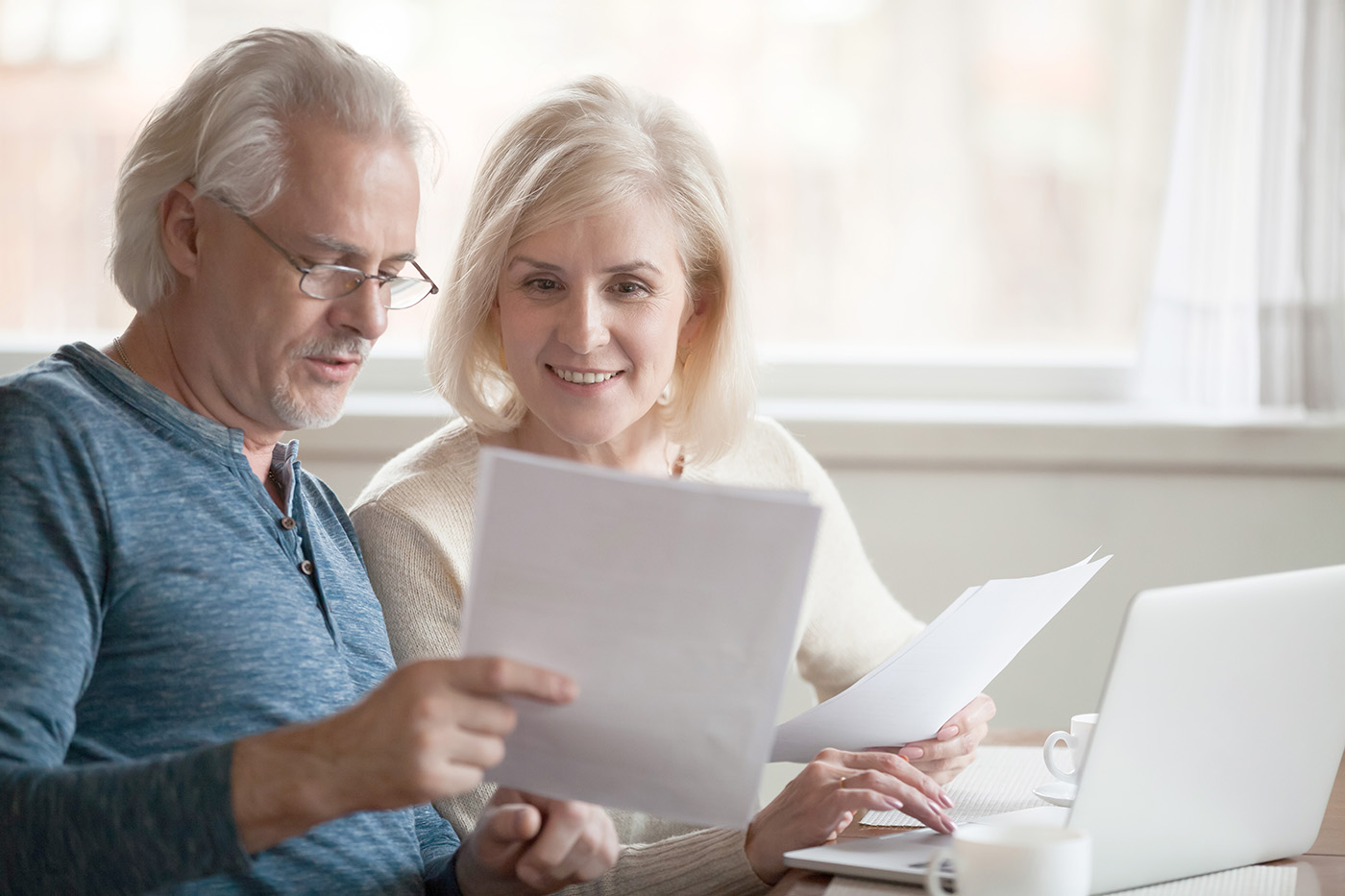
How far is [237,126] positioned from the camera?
42.9 inches

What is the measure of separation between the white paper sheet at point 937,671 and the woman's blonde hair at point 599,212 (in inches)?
21.7

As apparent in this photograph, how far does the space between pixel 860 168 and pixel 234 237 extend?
1648mm

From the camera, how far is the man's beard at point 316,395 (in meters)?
1.14

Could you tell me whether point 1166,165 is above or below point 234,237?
above

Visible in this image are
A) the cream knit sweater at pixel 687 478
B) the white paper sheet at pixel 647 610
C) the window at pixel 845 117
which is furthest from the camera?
the window at pixel 845 117

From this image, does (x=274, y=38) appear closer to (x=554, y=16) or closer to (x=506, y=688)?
(x=506, y=688)

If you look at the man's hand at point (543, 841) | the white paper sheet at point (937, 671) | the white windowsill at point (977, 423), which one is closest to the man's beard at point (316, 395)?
the man's hand at point (543, 841)

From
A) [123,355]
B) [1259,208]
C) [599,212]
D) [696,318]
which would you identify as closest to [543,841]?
[123,355]

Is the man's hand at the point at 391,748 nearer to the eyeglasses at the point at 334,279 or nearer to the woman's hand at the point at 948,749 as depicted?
the eyeglasses at the point at 334,279

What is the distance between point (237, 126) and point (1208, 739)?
950 mm

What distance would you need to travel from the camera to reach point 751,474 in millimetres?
1780

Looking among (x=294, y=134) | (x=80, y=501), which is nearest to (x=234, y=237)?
(x=294, y=134)

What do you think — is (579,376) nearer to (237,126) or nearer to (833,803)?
(237,126)

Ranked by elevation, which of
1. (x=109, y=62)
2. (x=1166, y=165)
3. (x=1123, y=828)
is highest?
(x=109, y=62)
